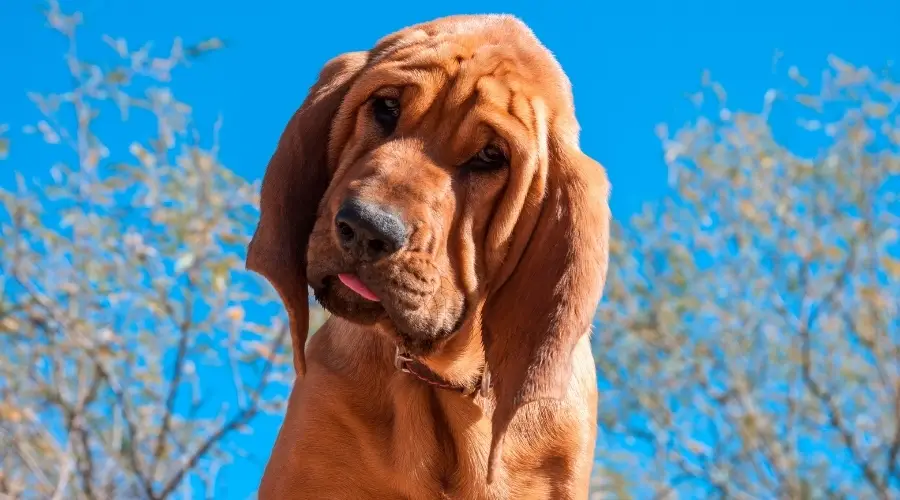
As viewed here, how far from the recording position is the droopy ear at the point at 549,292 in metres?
2.98

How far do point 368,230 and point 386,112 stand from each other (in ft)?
2.03

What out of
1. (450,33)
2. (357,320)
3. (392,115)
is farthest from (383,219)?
(450,33)

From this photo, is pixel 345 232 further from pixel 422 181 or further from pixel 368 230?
pixel 422 181

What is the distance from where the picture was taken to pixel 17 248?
266 inches

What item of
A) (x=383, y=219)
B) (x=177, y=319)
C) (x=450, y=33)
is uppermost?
(x=177, y=319)

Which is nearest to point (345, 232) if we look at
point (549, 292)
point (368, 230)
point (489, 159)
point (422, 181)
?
point (368, 230)

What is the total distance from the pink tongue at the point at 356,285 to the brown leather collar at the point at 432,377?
371 mm

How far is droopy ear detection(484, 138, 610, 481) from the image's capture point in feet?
9.78

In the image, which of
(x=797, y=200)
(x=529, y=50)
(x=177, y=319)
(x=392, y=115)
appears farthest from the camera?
(x=797, y=200)

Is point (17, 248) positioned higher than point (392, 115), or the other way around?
point (17, 248)

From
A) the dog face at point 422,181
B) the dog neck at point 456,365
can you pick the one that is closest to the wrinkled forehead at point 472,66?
the dog face at point 422,181

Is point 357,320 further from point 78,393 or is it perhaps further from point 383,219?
point 78,393

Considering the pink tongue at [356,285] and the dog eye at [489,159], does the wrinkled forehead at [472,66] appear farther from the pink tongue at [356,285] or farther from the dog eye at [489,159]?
the pink tongue at [356,285]

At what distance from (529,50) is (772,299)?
654 cm
